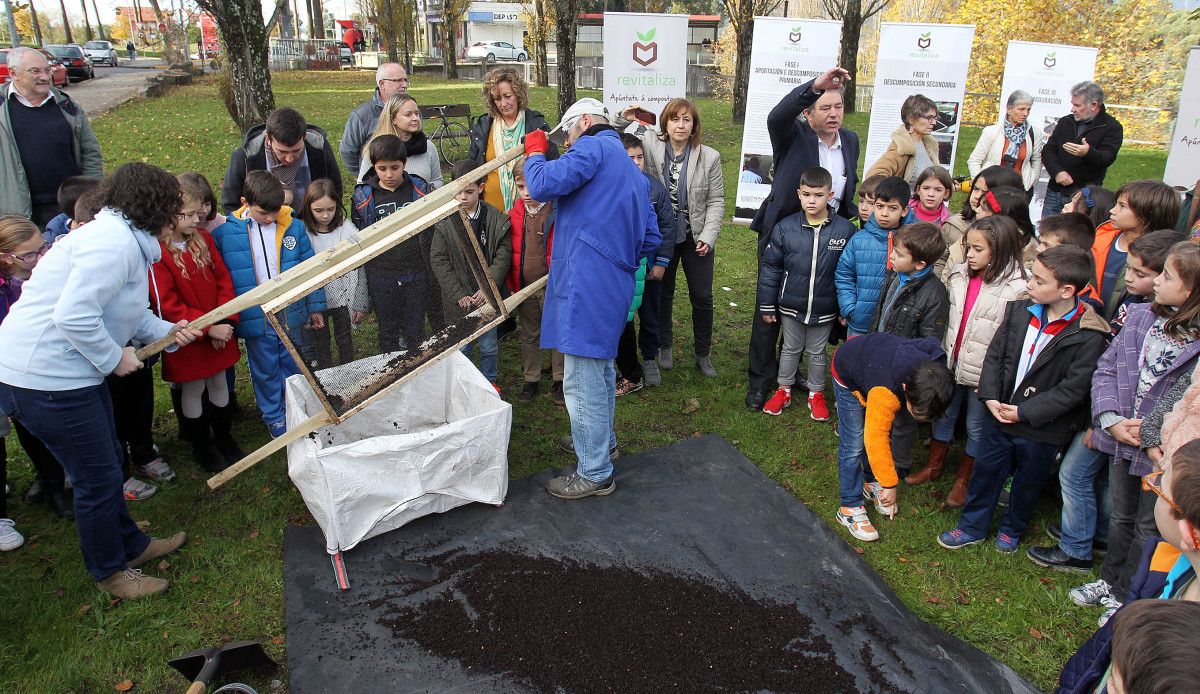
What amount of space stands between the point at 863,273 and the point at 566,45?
753 centimetres

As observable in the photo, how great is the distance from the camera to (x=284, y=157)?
478cm

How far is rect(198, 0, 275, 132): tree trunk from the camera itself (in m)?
9.21

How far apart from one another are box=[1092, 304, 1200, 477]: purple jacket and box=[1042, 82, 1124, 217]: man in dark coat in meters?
4.91

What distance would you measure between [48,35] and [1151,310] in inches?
3294

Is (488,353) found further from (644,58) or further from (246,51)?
(246,51)

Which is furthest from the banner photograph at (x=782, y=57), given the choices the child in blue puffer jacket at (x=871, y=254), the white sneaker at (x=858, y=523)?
the white sneaker at (x=858, y=523)

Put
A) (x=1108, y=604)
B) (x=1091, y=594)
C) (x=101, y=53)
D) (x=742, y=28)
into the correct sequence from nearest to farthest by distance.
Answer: (x=1108, y=604) < (x=1091, y=594) < (x=742, y=28) < (x=101, y=53)

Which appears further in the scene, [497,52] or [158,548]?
[497,52]

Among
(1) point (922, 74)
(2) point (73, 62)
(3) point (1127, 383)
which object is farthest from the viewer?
(2) point (73, 62)

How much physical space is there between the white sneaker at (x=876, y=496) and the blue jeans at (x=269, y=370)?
3.48 metres

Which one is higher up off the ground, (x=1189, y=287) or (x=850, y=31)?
(x=850, y=31)

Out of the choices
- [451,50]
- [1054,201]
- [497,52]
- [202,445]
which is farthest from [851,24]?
[497,52]

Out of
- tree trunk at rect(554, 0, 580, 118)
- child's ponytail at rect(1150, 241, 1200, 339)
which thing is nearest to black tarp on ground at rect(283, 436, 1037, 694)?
child's ponytail at rect(1150, 241, 1200, 339)

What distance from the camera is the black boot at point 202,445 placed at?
14.4ft
